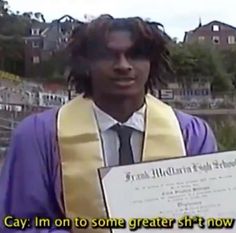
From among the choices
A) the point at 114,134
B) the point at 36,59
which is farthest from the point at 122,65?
the point at 36,59

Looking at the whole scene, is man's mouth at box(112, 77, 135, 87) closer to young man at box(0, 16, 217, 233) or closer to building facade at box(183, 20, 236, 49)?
young man at box(0, 16, 217, 233)

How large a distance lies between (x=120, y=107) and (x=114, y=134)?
0.14ft

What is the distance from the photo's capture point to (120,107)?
0.77m

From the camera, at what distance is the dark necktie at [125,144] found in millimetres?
758

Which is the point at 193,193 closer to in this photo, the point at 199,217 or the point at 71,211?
the point at 199,217

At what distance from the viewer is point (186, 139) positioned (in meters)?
0.77

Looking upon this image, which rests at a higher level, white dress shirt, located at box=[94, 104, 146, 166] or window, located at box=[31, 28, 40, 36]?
window, located at box=[31, 28, 40, 36]

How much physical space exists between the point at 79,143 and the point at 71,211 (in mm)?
100

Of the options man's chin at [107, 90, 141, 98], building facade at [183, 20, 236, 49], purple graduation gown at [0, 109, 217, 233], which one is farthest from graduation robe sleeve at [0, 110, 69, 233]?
building facade at [183, 20, 236, 49]

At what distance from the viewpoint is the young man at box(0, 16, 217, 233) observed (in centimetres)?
74

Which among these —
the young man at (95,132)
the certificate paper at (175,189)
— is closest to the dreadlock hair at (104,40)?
the young man at (95,132)

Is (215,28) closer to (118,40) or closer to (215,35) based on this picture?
(215,35)

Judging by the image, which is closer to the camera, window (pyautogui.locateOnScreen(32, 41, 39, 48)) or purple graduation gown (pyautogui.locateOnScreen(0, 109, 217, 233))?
purple graduation gown (pyautogui.locateOnScreen(0, 109, 217, 233))

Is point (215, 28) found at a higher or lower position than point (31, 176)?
higher
